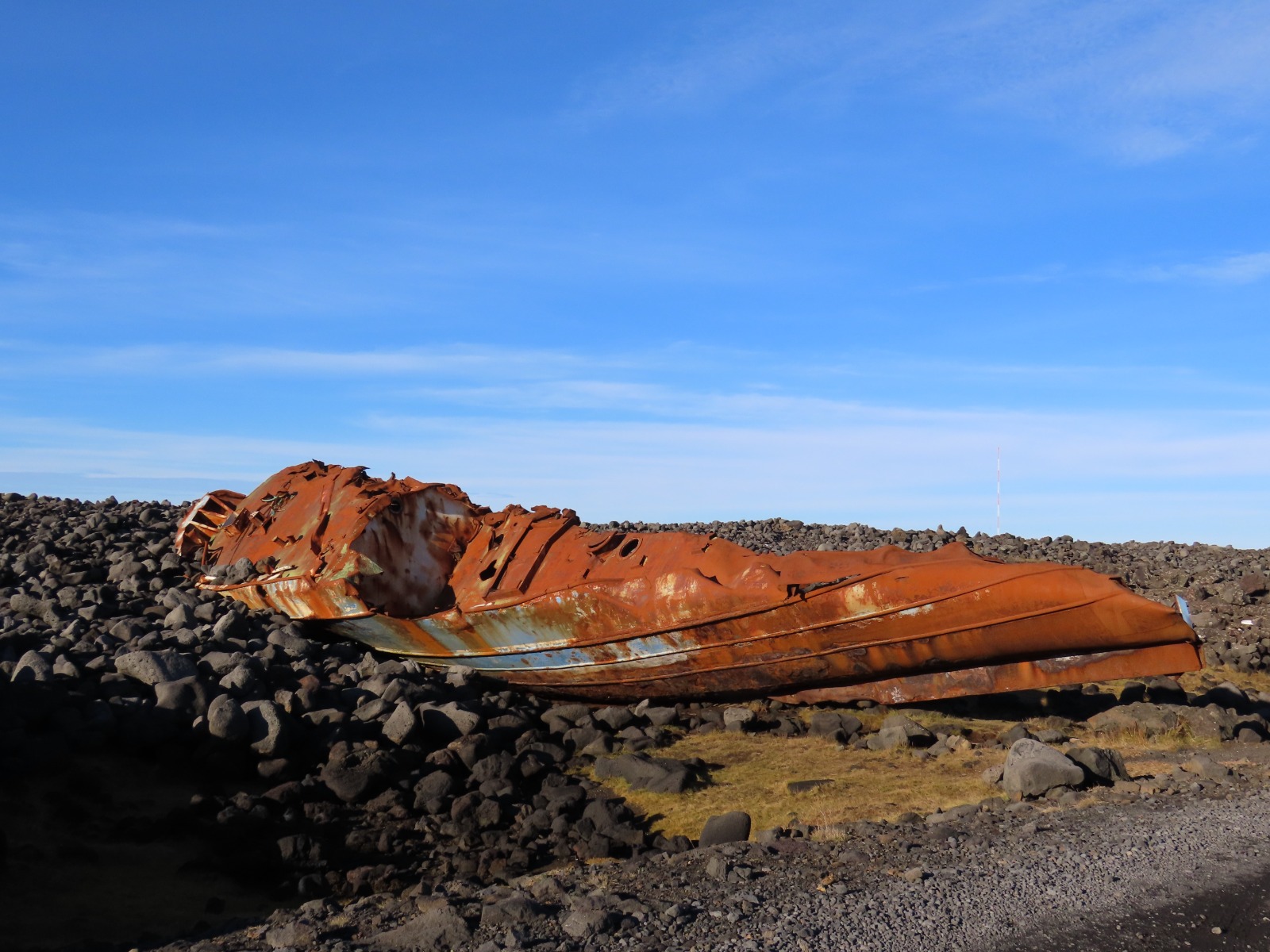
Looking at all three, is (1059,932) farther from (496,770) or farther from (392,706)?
(392,706)

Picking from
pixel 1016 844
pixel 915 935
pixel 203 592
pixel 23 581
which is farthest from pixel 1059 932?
pixel 23 581

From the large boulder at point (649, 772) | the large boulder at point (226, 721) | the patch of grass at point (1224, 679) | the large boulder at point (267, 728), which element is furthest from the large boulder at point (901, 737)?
the large boulder at point (226, 721)

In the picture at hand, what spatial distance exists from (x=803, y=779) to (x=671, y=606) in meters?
1.92

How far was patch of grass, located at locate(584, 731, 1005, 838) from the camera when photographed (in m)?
6.87

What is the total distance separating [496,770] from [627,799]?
0.98 metres

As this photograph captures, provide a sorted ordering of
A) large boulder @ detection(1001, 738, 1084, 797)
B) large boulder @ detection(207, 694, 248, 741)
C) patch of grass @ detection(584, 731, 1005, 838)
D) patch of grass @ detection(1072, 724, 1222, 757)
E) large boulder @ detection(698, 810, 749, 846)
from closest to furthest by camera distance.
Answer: large boulder @ detection(698, 810, 749, 846) < large boulder @ detection(1001, 738, 1084, 797) < patch of grass @ detection(584, 731, 1005, 838) < large boulder @ detection(207, 694, 248, 741) < patch of grass @ detection(1072, 724, 1222, 757)

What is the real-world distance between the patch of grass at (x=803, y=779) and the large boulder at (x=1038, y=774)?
0.24 meters

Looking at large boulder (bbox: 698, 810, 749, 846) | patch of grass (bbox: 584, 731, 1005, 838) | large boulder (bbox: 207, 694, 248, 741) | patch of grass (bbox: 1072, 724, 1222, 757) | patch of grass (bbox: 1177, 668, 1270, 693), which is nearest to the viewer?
large boulder (bbox: 698, 810, 749, 846)

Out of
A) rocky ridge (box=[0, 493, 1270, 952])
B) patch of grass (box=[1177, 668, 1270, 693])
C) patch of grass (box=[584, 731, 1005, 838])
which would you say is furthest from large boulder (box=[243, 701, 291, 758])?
patch of grass (box=[1177, 668, 1270, 693])

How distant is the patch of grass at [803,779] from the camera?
6.87 meters

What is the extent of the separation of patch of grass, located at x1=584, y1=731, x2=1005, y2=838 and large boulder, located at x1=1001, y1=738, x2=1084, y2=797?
0.24m

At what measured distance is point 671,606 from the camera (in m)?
Result: 8.92

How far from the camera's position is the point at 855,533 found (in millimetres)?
22344

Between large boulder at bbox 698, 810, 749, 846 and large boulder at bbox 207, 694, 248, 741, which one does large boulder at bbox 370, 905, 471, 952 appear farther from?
large boulder at bbox 207, 694, 248, 741
